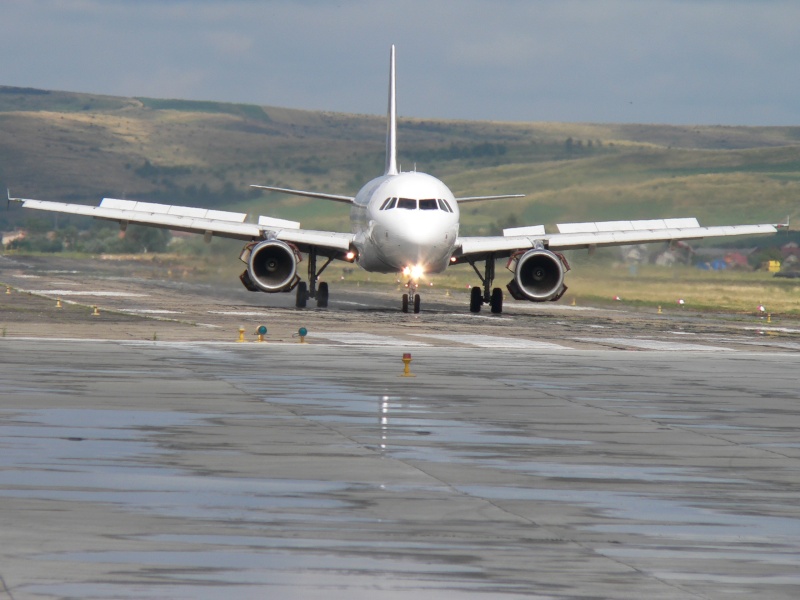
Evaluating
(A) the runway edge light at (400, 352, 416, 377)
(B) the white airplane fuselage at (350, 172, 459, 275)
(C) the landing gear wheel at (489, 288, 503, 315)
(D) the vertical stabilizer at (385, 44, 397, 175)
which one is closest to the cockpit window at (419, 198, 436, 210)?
(B) the white airplane fuselage at (350, 172, 459, 275)

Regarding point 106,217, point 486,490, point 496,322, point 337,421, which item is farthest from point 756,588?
point 106,217

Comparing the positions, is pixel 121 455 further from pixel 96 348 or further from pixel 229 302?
pixel 229 302

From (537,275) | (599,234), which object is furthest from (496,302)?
(599,234)

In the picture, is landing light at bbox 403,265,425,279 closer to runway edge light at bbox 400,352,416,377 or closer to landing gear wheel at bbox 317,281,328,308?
landing gear wheel at bbox 317,281,328,308

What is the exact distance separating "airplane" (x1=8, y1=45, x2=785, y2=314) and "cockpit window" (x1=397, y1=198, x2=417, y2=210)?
29mm

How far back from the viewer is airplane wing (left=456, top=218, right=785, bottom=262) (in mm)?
49125

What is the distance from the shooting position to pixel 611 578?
1016 cm

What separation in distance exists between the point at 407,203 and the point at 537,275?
4.96 metres

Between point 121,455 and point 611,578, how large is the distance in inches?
260

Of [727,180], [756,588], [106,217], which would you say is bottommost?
[756,588]

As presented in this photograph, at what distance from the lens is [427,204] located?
4606 centimetres

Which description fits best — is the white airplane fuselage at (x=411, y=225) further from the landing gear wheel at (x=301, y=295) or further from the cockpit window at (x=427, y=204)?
the landing gear wheel at (x=301, y=295)

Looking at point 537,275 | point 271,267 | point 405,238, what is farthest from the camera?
point 537,275

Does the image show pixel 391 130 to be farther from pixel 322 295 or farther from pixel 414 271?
pixel 414 271
